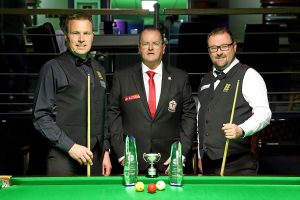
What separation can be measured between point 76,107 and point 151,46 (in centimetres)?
64

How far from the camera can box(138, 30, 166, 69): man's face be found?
10.0 feet

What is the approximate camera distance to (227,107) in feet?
9.70

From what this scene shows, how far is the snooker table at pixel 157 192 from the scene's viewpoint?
83.8 inches

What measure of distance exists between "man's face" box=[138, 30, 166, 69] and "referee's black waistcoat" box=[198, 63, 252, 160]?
43 centimetres

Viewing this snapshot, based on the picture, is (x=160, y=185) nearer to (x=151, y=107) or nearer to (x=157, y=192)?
(x=157, y=192)

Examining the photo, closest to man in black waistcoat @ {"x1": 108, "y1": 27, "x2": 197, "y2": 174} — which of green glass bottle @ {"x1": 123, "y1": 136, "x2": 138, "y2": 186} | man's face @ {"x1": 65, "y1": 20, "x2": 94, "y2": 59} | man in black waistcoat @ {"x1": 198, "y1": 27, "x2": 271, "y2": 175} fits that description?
man in black waistcoat @ {"x1": 198, "y1": 27, "x2": 271, "y2": 175}

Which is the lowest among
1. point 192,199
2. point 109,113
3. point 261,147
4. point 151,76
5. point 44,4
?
point 261,147

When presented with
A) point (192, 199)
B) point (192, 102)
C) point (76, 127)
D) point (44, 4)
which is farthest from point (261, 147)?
point (44, 4)

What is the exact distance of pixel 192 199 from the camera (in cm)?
209

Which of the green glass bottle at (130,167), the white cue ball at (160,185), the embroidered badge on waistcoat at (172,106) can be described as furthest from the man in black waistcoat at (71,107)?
the white cue ball at (160,185)

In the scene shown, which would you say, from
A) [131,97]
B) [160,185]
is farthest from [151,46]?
[160,185]

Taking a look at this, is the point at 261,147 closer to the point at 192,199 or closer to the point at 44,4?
the point at 192,199

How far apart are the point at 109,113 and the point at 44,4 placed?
293 inches

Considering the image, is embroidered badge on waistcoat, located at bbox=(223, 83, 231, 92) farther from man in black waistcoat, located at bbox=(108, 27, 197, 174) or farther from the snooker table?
the snooker table
